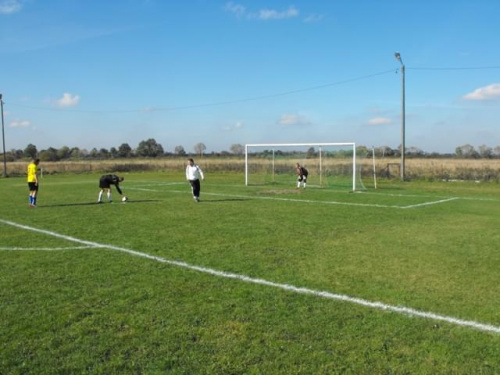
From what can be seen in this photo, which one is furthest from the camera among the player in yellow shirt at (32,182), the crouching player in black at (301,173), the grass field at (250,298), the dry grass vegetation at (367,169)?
the dry grass vegetation at (367,169)

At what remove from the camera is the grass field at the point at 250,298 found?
4.23 m

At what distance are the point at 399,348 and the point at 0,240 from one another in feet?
A: 30.0

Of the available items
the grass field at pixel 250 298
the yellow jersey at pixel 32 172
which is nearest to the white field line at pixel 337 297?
the grass field at pixel 250 298

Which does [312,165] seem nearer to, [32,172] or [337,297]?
[32,172]

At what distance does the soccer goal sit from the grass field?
49.2 feet

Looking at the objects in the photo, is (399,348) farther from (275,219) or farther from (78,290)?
(275,219)

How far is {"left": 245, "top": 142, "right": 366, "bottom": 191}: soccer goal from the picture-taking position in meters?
27.0

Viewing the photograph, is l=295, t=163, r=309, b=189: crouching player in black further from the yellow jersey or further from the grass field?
the yellow jersey

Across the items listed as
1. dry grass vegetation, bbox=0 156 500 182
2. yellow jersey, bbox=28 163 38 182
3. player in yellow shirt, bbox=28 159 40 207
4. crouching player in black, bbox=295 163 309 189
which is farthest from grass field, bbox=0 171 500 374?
dry grass vegetation, bbox=0 156 500 182

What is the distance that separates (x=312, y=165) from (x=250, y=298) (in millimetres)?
25480

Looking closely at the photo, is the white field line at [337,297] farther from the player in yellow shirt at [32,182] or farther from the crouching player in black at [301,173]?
the crouching player in black at [301,173]

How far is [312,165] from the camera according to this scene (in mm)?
30891

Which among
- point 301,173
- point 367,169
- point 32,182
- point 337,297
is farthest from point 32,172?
point 367,169

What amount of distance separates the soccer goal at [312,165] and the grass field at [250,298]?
1500cm
